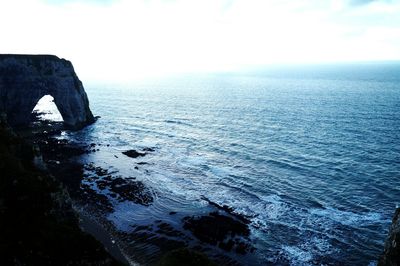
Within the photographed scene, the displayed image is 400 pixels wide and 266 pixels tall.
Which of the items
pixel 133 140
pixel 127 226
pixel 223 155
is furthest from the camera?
pixel 133 140

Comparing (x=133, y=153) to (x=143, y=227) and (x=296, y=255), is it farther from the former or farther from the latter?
(x=296, y=255)

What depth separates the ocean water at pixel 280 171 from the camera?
39688 mm

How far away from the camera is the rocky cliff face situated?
257ft

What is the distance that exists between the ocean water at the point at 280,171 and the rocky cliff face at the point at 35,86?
28.0 ft

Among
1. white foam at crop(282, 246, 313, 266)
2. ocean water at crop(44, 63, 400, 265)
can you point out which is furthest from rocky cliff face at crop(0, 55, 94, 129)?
white foam at crop(282, 246, 313, 266)

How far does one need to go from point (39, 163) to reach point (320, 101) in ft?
411

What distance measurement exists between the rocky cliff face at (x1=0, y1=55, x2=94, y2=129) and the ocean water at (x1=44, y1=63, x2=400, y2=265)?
336 inches

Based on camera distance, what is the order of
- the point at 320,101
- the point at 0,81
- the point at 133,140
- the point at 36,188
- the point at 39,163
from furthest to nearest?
the point at 320,101 < the point at 133,140 < the point at 0,81 < the point at 39,163 < the point at 36,188

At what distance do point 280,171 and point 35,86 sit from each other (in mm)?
62973

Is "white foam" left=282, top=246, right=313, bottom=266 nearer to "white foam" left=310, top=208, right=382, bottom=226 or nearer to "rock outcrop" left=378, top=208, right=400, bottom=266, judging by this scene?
"white foam" left=310, top=208, right=382, bottom=226

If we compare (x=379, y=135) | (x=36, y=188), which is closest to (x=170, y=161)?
(x=36, y=188)

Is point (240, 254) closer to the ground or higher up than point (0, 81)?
closer to the ground

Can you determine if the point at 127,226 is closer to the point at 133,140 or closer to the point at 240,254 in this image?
the point at 240,254

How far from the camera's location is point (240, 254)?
36.2 m
